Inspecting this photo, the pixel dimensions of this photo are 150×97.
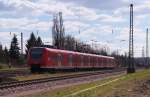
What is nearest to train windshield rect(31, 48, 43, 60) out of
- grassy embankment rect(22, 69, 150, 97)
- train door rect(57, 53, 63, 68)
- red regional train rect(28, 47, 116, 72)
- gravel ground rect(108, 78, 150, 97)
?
red regional train rect(28, 47, 116, 72)

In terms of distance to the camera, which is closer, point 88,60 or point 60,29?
point 88,60

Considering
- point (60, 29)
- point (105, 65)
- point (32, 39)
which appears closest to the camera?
point (105, 65)

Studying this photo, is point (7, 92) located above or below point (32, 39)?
below

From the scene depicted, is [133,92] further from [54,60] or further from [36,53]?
[54,60]

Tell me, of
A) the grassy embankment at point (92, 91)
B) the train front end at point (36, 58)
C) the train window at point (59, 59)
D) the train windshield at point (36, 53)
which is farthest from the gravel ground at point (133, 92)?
the train window at point (59, 59)

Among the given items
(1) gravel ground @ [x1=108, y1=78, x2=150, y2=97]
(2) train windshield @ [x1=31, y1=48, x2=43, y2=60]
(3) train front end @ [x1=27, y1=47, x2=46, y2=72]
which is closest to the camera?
(1) gravel ground @ [x1=108, y1=78, x2=150, y2=97]

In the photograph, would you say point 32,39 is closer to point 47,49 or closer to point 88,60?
point 88,60

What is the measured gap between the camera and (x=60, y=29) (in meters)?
102

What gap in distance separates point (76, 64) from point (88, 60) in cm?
909

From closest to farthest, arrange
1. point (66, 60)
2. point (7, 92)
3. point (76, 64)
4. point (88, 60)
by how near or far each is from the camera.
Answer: point (7, 92)
point (66, 60)
point (76, 64)
point (88, 60)

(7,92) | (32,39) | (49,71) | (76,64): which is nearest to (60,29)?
(32,39)

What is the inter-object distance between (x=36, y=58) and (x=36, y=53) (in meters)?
0.60

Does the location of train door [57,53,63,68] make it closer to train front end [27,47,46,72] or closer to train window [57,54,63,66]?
train window [57,54,63,66]

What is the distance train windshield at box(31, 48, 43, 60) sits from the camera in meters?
51.5
